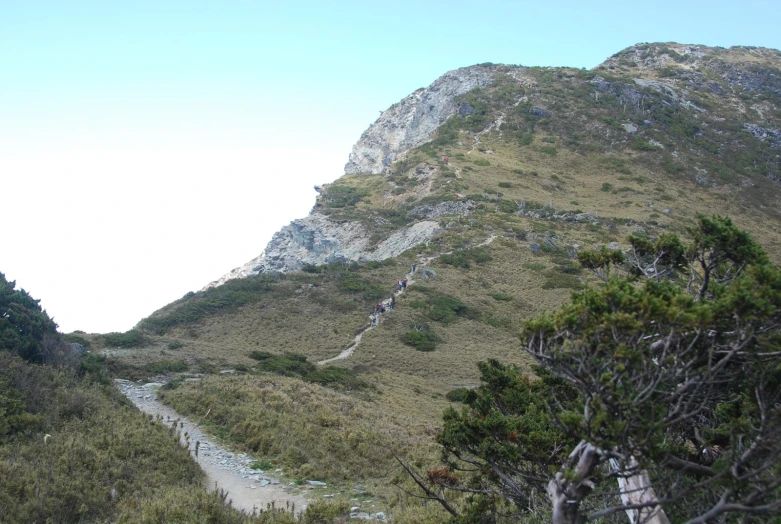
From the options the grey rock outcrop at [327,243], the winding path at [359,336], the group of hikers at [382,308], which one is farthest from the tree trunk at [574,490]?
the grey rock outcrop at [327,243]

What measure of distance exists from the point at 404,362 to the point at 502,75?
328 ft

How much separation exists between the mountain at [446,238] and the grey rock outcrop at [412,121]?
570mm

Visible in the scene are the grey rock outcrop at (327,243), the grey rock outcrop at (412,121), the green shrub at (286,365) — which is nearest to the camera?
the green shrub at (286,365)

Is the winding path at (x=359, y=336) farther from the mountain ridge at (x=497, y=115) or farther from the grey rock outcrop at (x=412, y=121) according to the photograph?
the grey rock outcrop at (x=412, y=121)

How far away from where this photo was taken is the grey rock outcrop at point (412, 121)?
10950cm

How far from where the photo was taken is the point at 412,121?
11450 centimetres

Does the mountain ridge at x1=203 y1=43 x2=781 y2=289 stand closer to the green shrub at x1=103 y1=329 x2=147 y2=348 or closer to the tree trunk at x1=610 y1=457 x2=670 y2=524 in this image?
the green shrub at x1=103 y1=329 x2=147 y2=348

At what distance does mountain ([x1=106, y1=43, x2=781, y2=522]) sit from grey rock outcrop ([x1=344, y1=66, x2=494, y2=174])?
57cm

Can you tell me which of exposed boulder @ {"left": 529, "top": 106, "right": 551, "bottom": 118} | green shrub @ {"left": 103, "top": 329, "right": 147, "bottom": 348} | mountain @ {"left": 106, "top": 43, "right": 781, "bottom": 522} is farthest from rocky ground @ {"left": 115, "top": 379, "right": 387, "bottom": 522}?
exposed boulder @ {"left": 529, "top": 106, "right": 551, "bottom": 118}

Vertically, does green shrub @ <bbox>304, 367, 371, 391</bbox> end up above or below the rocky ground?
below

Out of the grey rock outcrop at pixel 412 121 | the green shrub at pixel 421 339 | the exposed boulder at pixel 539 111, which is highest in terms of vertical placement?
Result: the grey rock outcrop at pixel 412 121

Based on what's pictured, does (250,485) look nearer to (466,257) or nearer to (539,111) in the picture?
(466,257)

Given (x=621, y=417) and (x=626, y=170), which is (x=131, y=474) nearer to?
(x=621, y=417)

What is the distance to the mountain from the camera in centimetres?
1747
